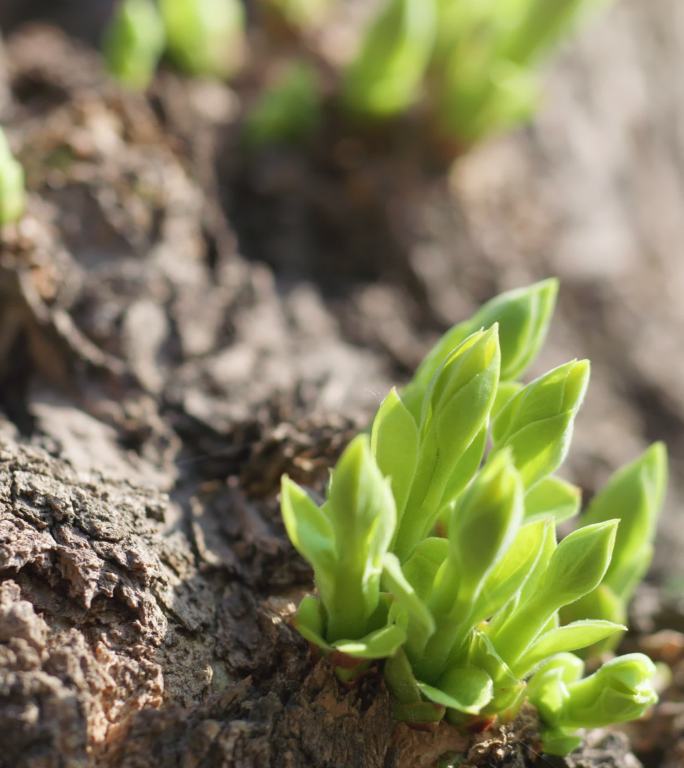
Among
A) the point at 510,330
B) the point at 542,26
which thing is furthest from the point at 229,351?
the point at 542,26

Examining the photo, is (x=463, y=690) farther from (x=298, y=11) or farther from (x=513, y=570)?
(x=298, y=11)

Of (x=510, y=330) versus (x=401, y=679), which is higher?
(x=510, y=330)

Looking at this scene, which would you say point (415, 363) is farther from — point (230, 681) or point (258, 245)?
point (230, 681)

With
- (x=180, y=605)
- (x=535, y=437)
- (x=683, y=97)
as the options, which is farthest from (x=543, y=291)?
(x=683, y=97)

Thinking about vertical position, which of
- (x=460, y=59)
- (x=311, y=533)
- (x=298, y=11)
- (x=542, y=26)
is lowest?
(x=311, y=533)

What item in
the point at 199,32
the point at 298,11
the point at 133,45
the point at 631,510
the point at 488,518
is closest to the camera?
the point at 488,518

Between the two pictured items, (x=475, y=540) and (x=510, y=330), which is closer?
(x=475, y=540)

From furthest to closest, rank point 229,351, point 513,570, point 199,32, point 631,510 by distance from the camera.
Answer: point 199,32, point 229,351, point 631,510, point 513,570

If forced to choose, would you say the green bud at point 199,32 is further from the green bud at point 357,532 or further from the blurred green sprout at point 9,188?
the green bud at point 357,532
